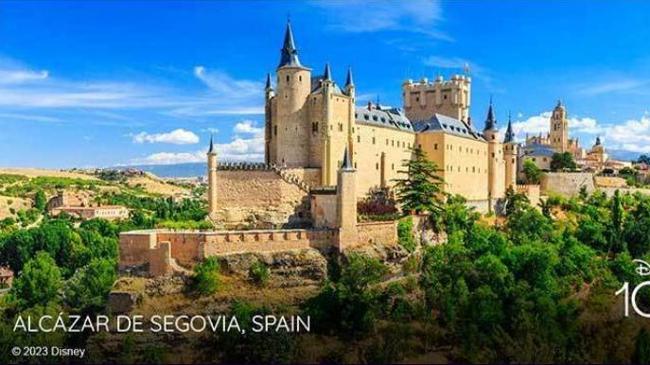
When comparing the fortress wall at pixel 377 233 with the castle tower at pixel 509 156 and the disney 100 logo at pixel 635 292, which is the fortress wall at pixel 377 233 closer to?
the disney 100 logo at pixel 635 292

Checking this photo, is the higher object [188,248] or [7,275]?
[188,248]

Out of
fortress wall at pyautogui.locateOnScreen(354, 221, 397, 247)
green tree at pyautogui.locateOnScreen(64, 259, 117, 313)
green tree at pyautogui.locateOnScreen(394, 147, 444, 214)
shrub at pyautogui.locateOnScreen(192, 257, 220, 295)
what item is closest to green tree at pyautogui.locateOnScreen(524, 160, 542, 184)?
green tree at pyautogui.locateOnScreen(394, 147, 444, 214)

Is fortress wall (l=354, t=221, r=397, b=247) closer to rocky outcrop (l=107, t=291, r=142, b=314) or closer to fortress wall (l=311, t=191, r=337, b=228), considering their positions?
fortress wall (l=311, t=191, r=337, b=228)

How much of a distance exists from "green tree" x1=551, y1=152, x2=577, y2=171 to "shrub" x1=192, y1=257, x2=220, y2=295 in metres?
40.8

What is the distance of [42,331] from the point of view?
88.8ft

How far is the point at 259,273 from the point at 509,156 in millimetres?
28523

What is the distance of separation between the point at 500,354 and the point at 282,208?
1308 centimetres

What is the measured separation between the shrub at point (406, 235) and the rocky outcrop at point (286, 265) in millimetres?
5350

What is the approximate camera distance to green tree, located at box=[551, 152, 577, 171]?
60034 mm

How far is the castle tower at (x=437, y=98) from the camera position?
159ft

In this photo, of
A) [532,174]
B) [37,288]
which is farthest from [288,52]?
[532,174]

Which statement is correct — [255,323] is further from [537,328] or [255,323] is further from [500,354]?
[537,328]

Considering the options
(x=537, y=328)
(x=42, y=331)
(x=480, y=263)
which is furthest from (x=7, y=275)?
(x=537, y=328)

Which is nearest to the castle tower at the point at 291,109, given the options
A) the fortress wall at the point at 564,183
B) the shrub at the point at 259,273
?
the shrub at the point at 259,273
